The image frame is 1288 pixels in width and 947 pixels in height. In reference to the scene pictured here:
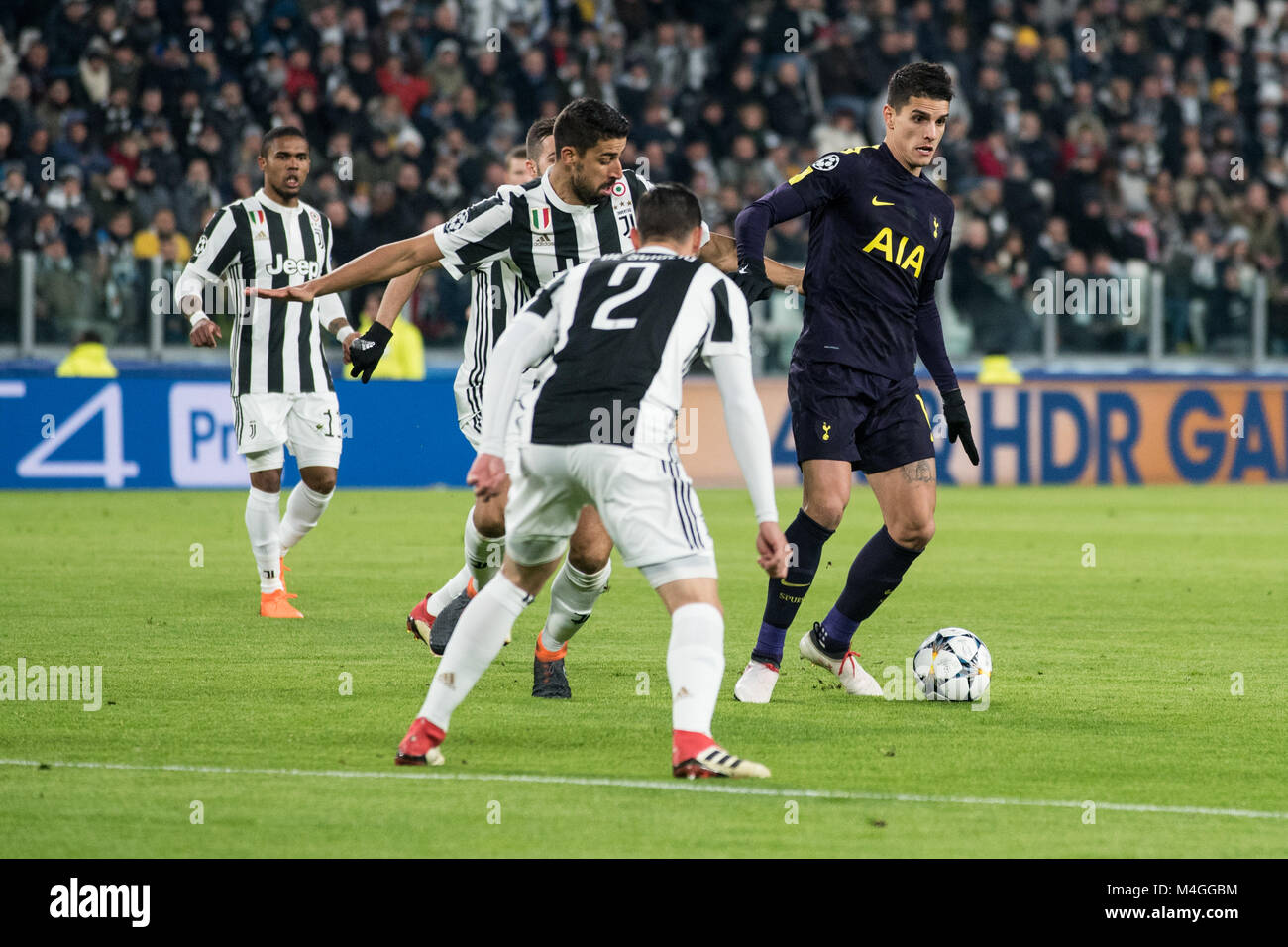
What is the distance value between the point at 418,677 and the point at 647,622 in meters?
2.20

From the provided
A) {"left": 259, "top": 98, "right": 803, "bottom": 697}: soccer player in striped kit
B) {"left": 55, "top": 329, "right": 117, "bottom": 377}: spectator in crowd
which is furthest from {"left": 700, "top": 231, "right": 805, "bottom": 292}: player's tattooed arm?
{"left": 55, "top": 329, "right": 117, "bottom": 377}: spectator in crowd

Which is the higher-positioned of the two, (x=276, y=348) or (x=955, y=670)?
(x=276, y=348)

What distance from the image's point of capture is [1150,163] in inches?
947

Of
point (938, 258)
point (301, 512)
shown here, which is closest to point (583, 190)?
point (938, 258)

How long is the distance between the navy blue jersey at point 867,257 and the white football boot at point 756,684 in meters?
1.17

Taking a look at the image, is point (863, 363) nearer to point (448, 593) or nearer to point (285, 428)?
point (448, 593)

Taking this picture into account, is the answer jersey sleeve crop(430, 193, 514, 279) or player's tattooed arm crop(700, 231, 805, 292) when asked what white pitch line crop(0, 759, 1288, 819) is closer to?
jersey sleeve crop(430, 193, 514, 279)

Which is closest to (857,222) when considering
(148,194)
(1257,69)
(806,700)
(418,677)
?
(806,700)

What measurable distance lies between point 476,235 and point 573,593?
4.47 ft

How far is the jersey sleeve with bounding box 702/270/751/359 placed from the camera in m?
5.52

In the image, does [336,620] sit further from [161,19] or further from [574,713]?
[161,19]

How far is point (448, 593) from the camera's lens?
8375 mm

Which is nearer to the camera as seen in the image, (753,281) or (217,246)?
(753,281)

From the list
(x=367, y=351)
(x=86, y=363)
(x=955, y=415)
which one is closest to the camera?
(x=367, y=351)
